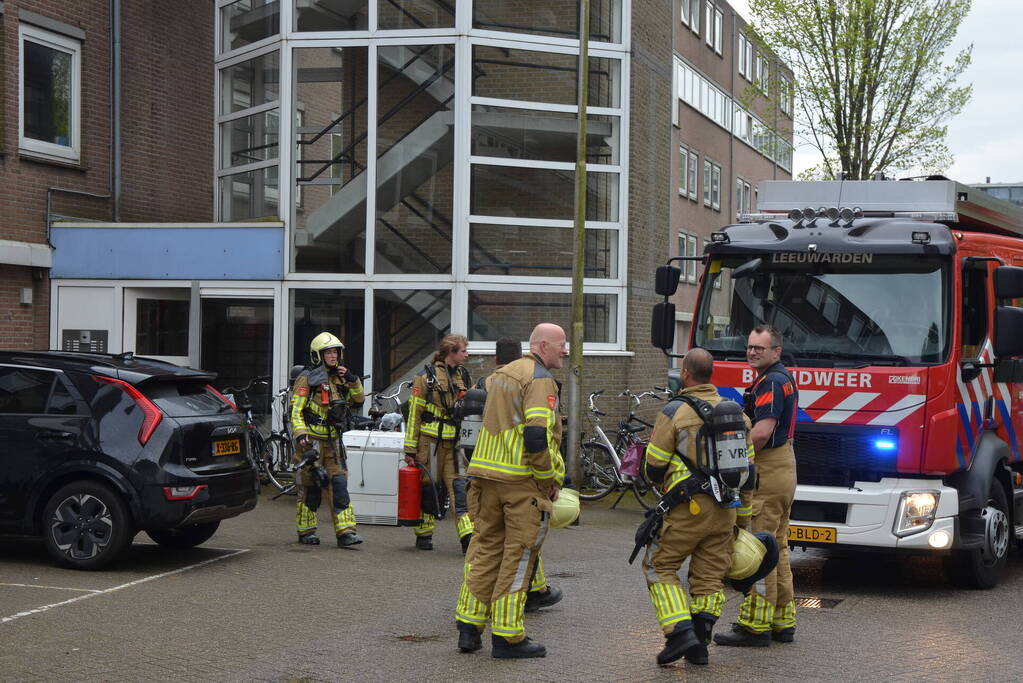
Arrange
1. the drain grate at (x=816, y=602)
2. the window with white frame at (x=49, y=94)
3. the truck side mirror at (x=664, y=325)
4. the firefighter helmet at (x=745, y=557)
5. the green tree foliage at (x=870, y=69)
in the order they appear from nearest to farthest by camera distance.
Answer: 1. the firefighter helmet at (x=745, y=557)
2. the drain grate at (x=816, y=602)
3. the truck side mirror at (x=664, y=325)
4. the window with white frame at (x=49, y=94)
5. the green tree foliage at (x=870, y=69)

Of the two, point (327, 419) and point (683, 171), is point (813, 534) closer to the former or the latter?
point (327, 419)

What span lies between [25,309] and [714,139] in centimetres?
2883

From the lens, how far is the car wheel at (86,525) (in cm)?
960

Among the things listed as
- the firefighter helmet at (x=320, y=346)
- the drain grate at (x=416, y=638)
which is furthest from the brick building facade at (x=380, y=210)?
the drain grate at (x=416, y=638)

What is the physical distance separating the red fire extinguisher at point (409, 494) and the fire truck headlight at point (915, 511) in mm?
4076

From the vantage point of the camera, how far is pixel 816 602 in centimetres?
930

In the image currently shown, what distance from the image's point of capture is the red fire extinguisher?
11180 mm

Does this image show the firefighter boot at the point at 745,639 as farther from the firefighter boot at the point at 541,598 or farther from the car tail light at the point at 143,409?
the car tail light at the point at 143,409

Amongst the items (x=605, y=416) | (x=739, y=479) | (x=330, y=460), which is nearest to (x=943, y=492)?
(x=739, y=479)

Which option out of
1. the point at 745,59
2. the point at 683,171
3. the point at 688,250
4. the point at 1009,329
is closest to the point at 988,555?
the point at 1009,329

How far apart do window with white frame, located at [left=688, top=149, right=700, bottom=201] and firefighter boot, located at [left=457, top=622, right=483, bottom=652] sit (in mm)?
32873

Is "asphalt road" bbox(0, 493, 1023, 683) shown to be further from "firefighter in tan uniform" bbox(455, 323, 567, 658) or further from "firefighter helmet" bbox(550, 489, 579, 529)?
"firefighter helmet" bbox(550, 489, 579, 529)

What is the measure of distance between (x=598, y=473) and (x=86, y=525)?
733cm

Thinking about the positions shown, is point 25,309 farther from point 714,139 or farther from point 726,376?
point 714,139
